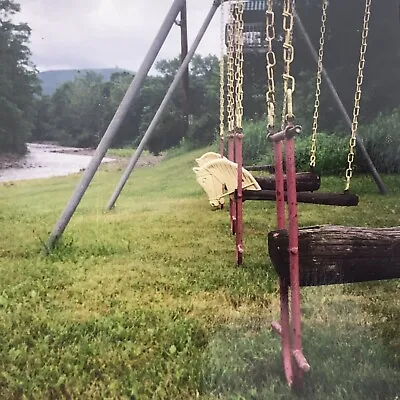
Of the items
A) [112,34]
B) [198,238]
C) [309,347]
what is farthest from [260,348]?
[112,34]

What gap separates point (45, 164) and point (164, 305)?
1.55 ft

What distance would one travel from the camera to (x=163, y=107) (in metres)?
1.44

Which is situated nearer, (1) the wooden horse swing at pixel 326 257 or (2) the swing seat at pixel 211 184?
(1) the wooden horse swing at pixel 326 257

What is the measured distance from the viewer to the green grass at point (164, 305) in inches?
33.6

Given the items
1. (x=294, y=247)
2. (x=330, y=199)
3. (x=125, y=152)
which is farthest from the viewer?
(x=125, y=152)

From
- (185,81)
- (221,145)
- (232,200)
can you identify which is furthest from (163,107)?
(232,200)

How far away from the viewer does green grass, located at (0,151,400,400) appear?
2.80ft

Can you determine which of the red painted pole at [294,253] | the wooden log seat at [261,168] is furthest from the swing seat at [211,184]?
the red painted pole at [294,253]

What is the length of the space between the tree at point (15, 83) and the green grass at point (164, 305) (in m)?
0.11

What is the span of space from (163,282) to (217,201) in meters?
0.26

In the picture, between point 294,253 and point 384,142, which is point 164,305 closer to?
point 294,253

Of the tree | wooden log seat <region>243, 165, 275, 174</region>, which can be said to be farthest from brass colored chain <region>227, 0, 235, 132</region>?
the tree

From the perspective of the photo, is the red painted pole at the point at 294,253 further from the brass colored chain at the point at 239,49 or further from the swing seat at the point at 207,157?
the swing seat at the point at 207,157

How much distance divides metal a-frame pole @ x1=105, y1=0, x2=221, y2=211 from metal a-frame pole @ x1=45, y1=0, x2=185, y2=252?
11 centimetres
